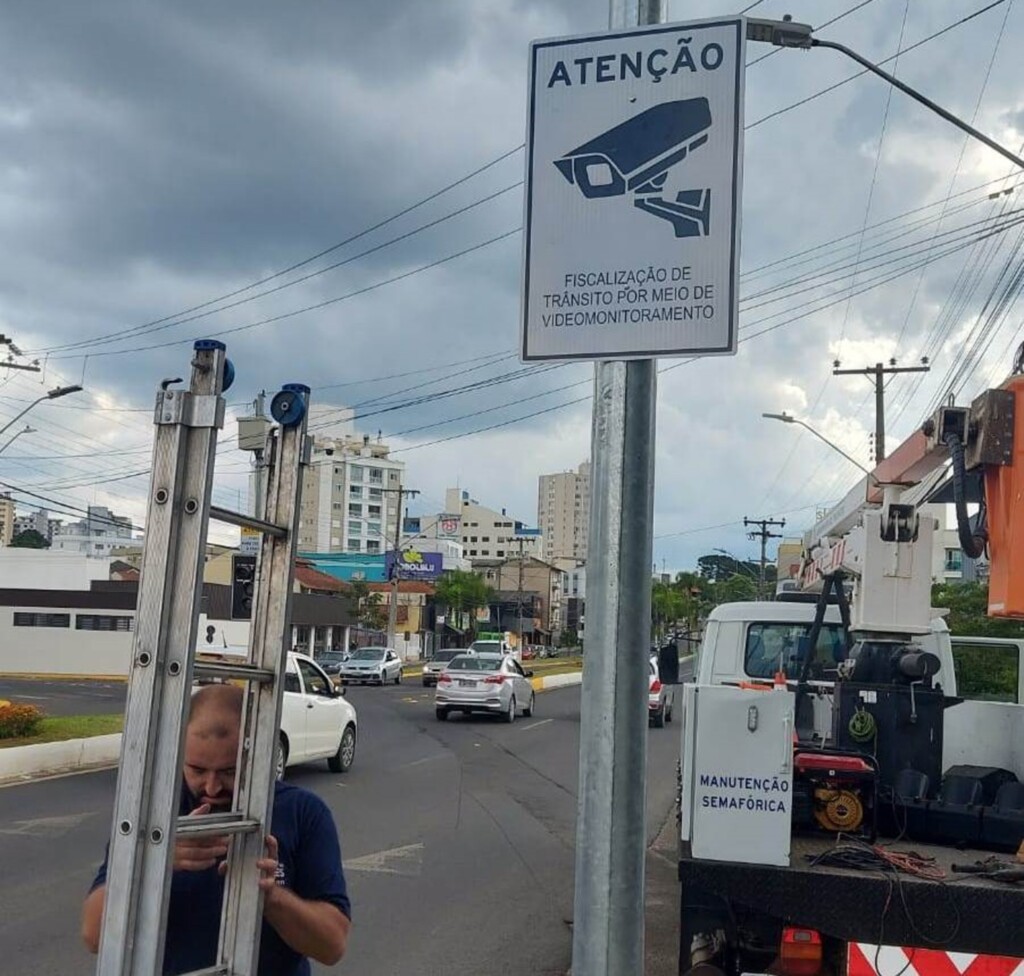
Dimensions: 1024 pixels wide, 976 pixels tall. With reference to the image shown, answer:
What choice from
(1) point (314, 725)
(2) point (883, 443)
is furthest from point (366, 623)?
(1) point (314, 725)

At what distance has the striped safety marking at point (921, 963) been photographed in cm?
446

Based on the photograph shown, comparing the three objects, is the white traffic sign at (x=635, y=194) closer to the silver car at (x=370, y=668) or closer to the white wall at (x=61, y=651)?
the silver car at (x=370, y=668)

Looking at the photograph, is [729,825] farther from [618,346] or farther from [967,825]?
[618,346]

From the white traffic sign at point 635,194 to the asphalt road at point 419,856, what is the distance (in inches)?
229

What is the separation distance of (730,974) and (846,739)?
155cm

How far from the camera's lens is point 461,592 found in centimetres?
9550

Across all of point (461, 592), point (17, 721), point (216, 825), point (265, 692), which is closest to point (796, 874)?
point (265, 692)

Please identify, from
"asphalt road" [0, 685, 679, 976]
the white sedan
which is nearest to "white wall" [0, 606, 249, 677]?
"asphalt road" [0, 685, 679, 976]

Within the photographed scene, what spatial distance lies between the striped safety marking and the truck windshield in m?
5.49

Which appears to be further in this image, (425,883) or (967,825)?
(425,883)

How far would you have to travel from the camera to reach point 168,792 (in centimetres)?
229

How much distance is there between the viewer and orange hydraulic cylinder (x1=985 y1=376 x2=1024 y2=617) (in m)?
4.86

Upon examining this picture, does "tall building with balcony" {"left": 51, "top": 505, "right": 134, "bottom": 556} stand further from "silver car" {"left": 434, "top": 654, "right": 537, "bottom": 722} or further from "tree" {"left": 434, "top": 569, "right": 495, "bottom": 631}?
"silver car" {"left": 434, "top": 654, "right": 537, "bottom": 722}

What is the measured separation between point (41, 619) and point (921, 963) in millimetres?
54560
